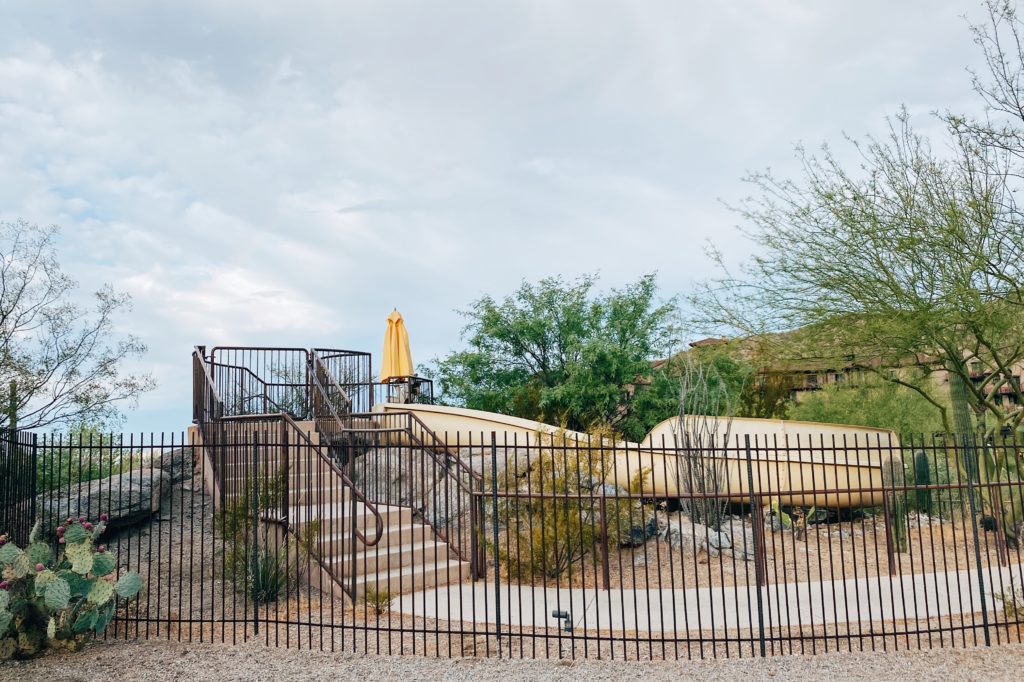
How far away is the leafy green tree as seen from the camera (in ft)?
75.6

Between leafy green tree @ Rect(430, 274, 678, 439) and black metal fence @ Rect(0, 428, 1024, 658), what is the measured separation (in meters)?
8.59

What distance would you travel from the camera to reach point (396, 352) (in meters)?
21.2

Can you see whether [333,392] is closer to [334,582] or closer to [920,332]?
[334,582]

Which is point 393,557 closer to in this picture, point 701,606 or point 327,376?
point 701,606

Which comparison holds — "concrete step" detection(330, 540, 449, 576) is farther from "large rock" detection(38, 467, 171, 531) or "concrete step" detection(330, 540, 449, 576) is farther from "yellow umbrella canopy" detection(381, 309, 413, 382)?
"yellow umbrella canopy" detection(381, 309, 413, 382)

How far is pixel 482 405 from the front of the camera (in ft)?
82.1

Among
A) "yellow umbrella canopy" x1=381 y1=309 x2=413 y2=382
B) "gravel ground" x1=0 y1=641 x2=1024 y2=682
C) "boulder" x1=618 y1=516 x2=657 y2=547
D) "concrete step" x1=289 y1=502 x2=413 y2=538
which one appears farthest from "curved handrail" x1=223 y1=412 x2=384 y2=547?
"yellow umbrella canopy" x1=381 y1=309 x2=413 y2=382

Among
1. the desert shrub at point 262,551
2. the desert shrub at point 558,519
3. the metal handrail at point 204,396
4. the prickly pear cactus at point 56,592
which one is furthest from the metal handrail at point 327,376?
the prickly pear cactus at point 56,592

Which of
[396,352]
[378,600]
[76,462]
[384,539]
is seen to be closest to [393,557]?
[384,539]

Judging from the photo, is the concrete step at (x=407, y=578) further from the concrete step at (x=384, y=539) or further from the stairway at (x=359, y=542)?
the concrete step at (x=384, y=539)

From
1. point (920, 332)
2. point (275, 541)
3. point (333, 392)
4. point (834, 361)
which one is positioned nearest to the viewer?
point (275, 541)

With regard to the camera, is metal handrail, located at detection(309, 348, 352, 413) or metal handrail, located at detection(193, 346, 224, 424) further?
metal handrail, located at detection(309, 348, 352, 413)

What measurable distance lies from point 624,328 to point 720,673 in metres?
17.5

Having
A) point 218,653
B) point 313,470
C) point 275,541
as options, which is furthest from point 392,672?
point 313,470
